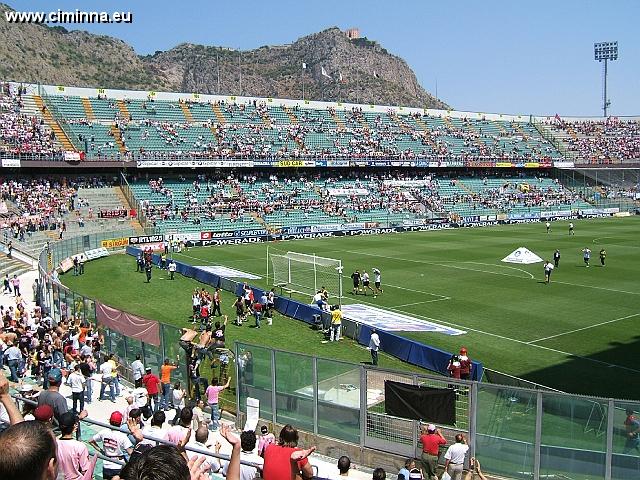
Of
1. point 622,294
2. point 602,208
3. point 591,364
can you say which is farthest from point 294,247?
point 602,208

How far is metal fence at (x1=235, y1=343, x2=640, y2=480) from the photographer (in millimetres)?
10750

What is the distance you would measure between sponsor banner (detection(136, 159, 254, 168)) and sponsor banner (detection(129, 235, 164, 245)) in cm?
1365

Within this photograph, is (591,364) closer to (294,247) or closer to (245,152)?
(294,247)

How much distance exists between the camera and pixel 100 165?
64750 mm

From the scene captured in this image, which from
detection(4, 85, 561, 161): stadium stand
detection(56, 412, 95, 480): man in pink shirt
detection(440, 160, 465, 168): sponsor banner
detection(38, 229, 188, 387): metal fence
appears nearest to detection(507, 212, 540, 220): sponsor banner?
detection(440, 160, 465, 168): sponsor banner

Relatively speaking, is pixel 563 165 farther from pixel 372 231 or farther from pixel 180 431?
pixel 180 431

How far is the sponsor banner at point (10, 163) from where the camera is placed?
5747 cm

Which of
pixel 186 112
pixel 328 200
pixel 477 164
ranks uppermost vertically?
pixel 186 112

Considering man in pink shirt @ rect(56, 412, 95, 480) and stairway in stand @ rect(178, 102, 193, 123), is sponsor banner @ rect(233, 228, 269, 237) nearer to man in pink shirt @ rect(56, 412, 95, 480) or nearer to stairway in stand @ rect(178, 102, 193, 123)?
stairway in stand @ rect(178, 102, 193, 123)

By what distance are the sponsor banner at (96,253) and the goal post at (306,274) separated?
19.1 metres

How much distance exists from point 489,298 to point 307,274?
32.9 feet

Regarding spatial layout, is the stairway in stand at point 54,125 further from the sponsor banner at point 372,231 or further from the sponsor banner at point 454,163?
the sponsor banner at point 454,163

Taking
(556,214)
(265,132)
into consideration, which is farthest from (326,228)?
(556,214)

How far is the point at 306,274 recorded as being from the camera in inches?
1403
